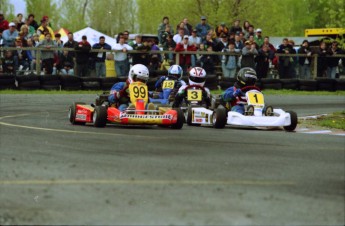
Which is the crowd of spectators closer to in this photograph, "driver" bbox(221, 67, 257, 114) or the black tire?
"driver" bbox(221, 67, 257, 114)

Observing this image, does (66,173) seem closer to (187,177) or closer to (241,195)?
(187,177)

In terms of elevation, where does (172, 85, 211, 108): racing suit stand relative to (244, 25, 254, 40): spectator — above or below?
below

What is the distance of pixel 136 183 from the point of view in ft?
23.9

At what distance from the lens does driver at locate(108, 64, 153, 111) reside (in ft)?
44.1

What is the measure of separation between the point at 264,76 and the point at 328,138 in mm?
14194

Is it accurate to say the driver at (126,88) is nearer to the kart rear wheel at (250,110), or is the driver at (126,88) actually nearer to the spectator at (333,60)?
the kart rear wheel at (250,110)

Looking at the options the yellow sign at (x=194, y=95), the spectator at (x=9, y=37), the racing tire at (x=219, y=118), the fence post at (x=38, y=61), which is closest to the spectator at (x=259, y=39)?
the fence post at (x=38, y=61)

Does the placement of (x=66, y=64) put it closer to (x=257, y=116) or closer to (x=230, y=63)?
(x=230, y=63)

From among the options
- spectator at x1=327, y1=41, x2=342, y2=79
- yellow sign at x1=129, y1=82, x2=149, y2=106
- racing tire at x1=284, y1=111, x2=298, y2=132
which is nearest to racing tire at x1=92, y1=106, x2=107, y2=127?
yellow sign at x1=129, y1=82, x2=149, y2=106

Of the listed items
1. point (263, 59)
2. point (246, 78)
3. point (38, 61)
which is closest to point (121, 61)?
point (38, 61)

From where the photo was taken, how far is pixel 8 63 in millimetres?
21938

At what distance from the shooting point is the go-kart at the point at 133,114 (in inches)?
503

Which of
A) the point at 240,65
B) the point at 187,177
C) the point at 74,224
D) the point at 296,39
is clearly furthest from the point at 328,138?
the point at 296,39

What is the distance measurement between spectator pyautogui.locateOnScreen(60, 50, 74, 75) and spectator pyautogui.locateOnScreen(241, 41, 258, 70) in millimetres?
4986
